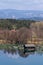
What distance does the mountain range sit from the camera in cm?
311

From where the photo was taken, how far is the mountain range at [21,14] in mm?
3105

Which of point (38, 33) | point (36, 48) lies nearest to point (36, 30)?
point (38, 33)

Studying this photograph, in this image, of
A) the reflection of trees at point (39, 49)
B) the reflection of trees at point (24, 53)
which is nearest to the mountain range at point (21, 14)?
the reflection of trees at point (39, 49)

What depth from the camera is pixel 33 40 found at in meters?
3.04

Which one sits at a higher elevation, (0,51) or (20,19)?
(20,19)

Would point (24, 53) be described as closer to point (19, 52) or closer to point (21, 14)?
point (19, 52)

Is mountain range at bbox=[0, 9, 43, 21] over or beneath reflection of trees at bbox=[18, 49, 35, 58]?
over

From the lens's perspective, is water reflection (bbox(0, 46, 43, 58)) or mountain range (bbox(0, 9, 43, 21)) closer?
water reflection (bbox(0, 46, 43, 58))

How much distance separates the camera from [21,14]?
3154 millimetres

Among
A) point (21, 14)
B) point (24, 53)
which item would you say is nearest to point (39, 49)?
point (24, 53)

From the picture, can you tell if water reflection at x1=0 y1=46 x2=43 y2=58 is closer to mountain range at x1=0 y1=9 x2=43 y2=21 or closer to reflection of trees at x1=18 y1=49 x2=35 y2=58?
reflection of trees at x1=18 y1=49 x2=35 y2=58

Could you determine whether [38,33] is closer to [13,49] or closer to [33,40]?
[33,40]

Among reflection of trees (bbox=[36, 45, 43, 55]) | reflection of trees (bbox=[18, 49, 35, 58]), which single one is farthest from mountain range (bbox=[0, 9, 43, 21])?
reflection of trees (bbox=[18, 49, 35, 58])

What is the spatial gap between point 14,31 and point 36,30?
12.0 inches
